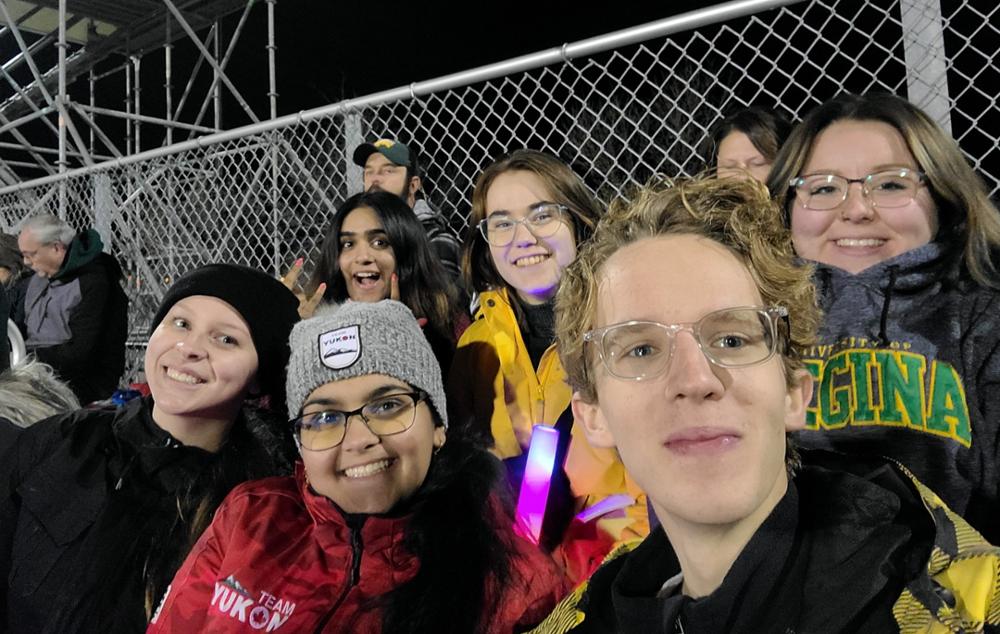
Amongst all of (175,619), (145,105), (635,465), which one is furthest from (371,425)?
(145,105)

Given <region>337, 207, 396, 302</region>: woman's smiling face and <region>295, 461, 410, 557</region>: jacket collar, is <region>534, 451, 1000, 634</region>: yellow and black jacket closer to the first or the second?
<region>295, 461, 410, 557</region>: jacket collar

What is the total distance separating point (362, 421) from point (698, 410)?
2.98ft

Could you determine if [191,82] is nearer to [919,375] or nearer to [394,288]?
[394,288]

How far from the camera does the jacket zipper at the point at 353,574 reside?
155 cm

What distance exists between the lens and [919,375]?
1.57 metres

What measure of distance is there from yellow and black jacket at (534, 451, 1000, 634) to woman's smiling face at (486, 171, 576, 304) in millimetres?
1136

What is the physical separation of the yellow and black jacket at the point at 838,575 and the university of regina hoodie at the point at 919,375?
17.9 inches

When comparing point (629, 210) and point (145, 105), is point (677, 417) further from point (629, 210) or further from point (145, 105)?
point (145, 105)

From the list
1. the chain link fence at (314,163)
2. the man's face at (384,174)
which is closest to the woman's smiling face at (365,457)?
the chain link fence at (314,163)

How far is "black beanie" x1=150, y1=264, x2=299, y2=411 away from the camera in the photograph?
207 cm

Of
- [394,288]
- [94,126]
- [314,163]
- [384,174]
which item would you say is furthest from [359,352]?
[94,126]

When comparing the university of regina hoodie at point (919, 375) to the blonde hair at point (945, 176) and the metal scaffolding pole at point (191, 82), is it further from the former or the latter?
the metal scaffolding pole at point (191, 82)

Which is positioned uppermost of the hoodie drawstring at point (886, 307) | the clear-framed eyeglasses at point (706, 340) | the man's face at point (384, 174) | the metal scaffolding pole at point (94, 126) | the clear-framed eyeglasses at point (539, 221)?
the metal scaffolding pole at point (94, 126)

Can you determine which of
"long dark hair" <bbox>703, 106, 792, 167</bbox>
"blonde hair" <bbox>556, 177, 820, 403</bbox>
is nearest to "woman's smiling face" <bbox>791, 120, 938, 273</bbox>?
"blonde hair" <bbox>556, 177, 820, 403</bbox>
